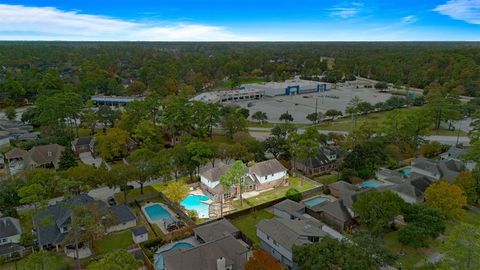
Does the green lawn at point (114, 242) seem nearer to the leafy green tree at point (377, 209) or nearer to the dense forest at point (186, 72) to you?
the leafy green tree at point (377, 209)

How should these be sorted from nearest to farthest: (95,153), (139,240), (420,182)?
1. (139,240)
2. (420,182)
3. (95,153)

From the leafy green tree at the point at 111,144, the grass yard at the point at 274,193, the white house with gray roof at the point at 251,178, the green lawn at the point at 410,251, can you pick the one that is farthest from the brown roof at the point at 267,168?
the leafy green tree at the point at 111,144

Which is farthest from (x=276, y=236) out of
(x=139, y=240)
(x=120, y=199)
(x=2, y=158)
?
(x=2, y=158)

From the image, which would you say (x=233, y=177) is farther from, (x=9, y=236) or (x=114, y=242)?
(x=9, y=236)

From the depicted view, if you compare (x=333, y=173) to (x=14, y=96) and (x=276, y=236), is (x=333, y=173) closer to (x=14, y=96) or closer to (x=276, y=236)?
(x=276, y=236)

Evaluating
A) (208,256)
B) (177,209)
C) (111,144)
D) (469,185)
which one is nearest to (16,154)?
(111,144)

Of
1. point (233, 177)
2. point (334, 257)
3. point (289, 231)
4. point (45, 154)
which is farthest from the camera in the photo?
point (45, 154)

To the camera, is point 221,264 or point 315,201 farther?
point 315,201
